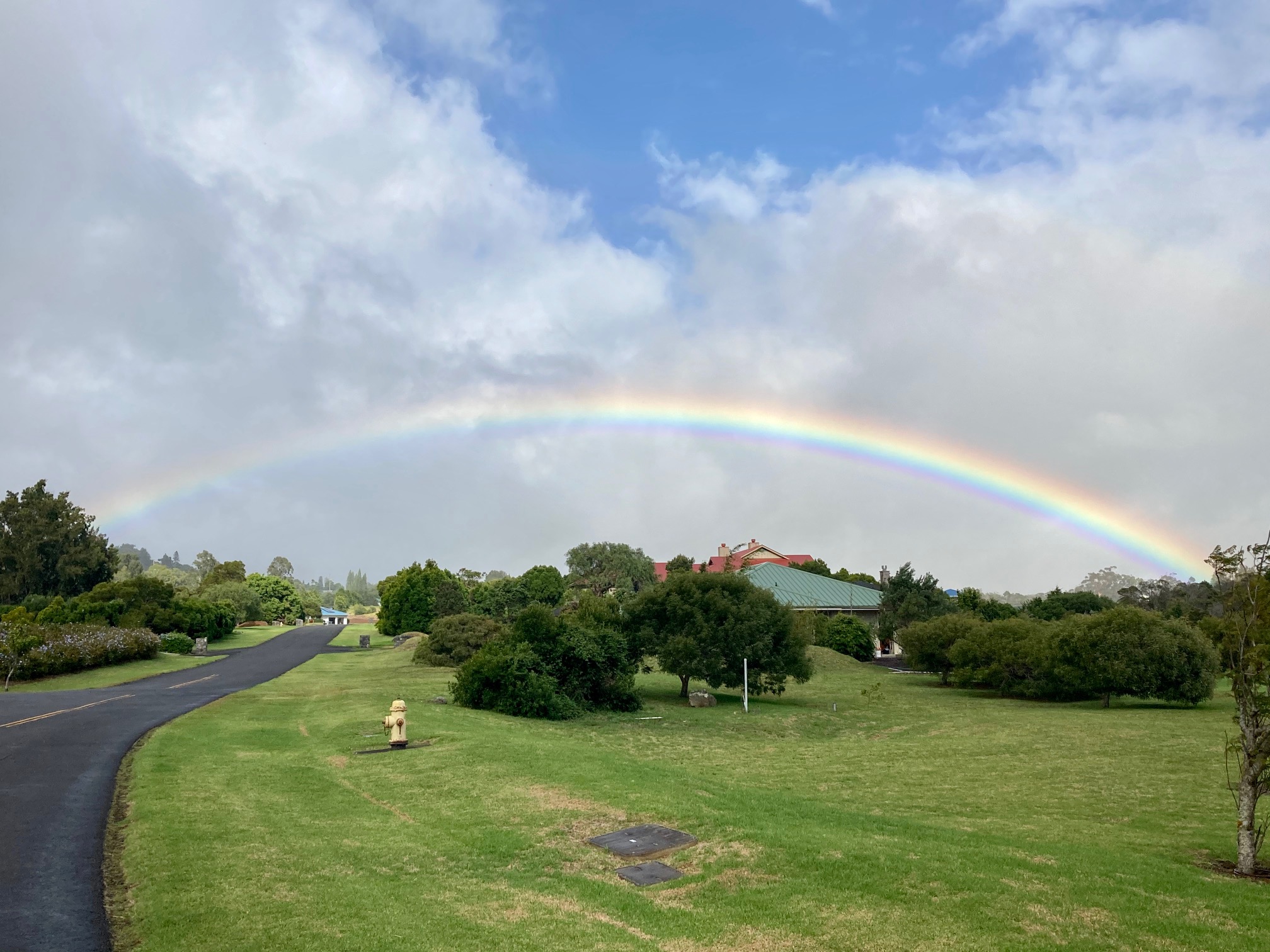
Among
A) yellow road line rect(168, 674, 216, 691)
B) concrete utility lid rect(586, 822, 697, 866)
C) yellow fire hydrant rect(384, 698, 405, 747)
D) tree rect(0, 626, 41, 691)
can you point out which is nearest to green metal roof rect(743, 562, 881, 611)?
yellow road line rect(168, 674, 216, 691)

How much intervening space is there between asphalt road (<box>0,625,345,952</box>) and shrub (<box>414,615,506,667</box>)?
14.5m

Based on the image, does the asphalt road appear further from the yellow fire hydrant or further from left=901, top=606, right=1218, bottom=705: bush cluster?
left=901, top=606, right=1218, bottom=705: bush cluster

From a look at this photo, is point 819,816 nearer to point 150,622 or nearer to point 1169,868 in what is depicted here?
point 1169,868

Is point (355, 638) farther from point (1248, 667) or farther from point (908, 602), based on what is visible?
point (1248, 667)

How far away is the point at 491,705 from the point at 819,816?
15828 millimetres

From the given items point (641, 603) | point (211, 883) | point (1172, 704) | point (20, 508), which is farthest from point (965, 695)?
point (20, 508)

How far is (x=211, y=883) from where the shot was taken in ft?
28.2

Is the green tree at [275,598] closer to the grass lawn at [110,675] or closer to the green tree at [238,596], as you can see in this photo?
the green tree at [238,596]

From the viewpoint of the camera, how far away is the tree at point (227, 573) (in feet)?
370

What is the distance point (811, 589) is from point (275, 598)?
77.2 metres

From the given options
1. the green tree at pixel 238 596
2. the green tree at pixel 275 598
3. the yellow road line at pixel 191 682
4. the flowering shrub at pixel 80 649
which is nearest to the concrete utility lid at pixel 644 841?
the yellow road line at pixel 191 682

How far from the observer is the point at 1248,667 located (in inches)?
381

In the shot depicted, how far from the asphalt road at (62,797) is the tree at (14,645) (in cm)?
640

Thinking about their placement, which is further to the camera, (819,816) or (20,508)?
(20,508)
